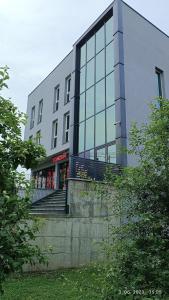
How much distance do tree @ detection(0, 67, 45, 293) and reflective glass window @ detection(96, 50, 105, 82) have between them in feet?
52.4

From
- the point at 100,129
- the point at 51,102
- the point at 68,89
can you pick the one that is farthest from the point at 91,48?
the point at 100,129

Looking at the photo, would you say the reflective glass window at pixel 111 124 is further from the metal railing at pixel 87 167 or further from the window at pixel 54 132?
the window at pixel 54 132

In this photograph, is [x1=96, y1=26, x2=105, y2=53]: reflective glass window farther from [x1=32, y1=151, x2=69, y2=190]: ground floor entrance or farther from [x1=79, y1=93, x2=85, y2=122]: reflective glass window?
[x1=32, y1=151, x2=69, y2=190]: ground floor entrance

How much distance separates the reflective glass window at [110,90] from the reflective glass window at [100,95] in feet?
1.39

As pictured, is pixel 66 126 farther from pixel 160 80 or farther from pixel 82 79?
pixel 160 80

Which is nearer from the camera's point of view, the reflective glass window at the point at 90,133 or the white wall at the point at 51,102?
the reflective glass window at the point at 90,133

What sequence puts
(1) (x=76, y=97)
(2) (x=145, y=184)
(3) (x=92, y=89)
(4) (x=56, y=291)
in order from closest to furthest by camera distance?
(2) (x=145, y=184), (4) (x=56, y=291), (3) (x=92, y=89), (1) (x=76, y=97)

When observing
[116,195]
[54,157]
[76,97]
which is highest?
[76,97]

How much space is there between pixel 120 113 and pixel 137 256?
12931mm

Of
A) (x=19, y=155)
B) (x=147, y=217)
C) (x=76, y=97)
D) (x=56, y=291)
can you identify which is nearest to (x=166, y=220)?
(x=147, y=217)

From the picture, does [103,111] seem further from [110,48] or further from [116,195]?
[116,195]

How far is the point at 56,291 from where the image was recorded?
712 cm

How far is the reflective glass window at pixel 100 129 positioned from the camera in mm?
17969

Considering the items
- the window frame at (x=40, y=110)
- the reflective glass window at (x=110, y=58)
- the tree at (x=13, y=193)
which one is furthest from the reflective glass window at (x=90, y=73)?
the tree at (x=13, y=193)
